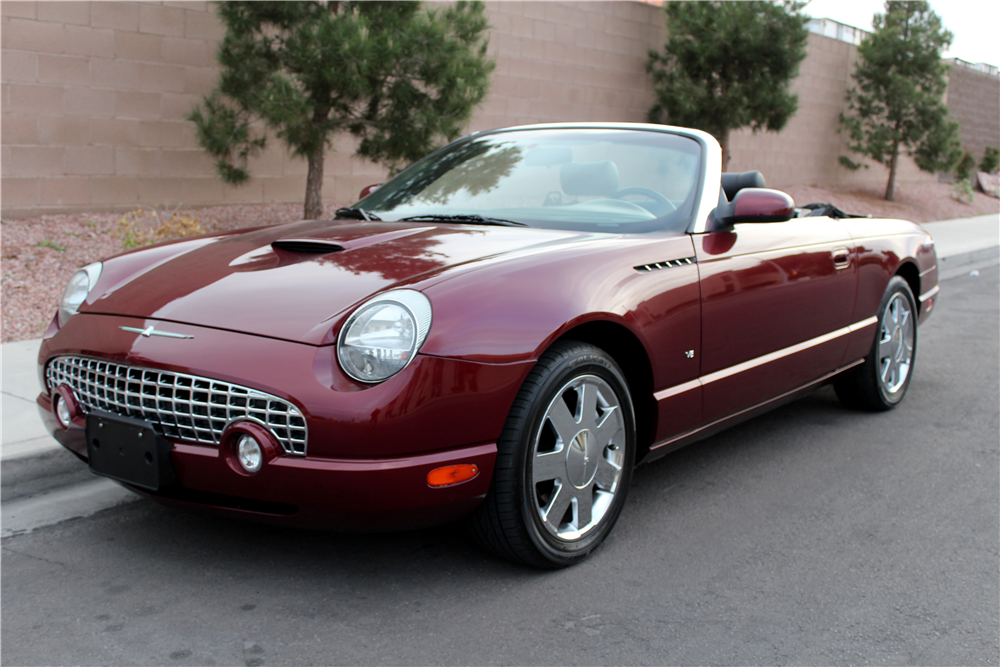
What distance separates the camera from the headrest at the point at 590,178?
366cm

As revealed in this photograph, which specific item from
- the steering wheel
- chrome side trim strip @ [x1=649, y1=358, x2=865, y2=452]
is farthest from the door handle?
the steering wheel

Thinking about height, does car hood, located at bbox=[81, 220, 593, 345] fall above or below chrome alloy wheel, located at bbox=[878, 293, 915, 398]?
above

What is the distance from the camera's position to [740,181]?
4.87 m

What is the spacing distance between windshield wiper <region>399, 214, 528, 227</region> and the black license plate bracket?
145cm

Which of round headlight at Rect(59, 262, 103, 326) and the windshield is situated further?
the windshield

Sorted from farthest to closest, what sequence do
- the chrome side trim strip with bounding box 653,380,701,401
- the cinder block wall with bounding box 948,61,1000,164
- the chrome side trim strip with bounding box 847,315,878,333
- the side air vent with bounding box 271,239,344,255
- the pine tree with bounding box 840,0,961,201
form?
the cinder block wall with bounding box 948,61,1000,164 < the pine tree with bounding box 840,0,961,201 < the chrome side trim strip with bounding box 847,315,878,333 < the chrome side trim strip with bounding box 653,380,701,401 < the side air vent with bounding box 271,239,344,255

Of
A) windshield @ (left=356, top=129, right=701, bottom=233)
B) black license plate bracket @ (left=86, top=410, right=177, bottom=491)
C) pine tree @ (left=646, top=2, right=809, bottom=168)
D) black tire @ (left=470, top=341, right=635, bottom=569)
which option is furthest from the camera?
pine tree @ (left=646, top=2, right=809, bottom=168)

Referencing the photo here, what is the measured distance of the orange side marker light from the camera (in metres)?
2.43

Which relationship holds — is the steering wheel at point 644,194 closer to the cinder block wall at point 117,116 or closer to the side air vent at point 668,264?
the side air vent at point 668,264

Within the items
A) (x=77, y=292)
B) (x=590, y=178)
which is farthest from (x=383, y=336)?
(x=590, y=178)

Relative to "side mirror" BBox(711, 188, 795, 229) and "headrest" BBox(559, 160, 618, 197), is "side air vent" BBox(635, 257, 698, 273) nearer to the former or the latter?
"side mirror" BBox(711, 188, 795, 229)

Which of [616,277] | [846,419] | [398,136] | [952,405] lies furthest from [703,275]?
[398,136]

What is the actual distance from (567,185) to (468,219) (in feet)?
1.64

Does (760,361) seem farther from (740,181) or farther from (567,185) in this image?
(740,181)
